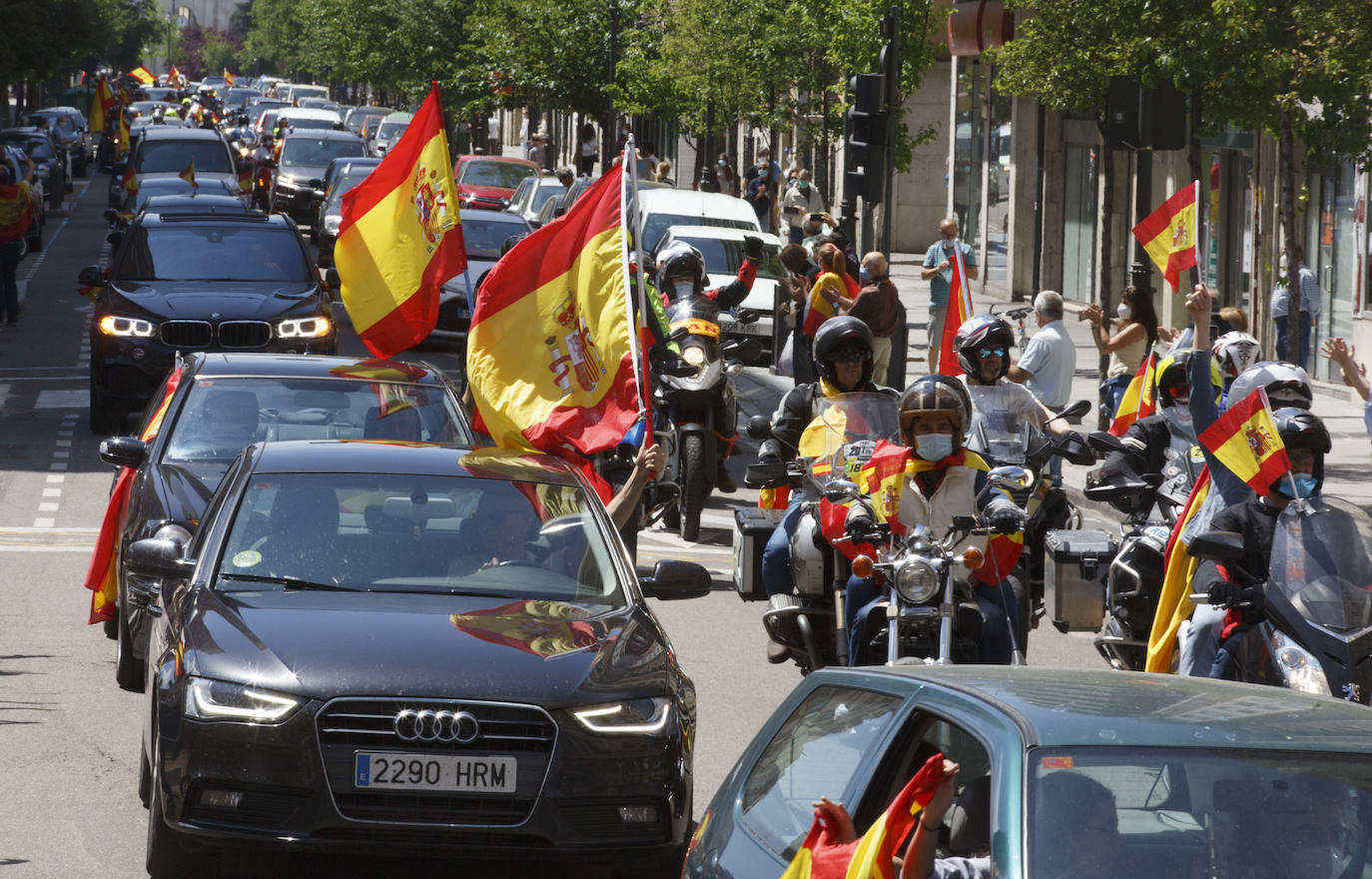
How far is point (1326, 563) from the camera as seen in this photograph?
6.67 m

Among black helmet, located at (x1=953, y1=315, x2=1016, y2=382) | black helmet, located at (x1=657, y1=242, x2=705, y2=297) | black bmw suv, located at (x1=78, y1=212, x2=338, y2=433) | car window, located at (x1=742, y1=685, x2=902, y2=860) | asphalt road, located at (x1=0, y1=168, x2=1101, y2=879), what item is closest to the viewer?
car window, located at (x1=742, y1=685, x2=902, y2=860)

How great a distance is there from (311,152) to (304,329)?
991 inches

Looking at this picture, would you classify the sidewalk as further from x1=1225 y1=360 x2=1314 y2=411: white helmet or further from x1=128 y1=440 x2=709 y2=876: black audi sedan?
x1=128 y1=440 x2=709 y2=876: black audi sedan

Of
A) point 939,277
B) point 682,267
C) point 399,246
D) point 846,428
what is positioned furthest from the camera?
point 939,277

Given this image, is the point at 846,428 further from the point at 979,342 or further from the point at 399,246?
the point at 399,246

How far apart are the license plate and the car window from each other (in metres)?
1.65

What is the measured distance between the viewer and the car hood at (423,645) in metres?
6.42

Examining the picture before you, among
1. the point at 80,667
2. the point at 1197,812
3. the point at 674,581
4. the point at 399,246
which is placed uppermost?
the point at 399,246

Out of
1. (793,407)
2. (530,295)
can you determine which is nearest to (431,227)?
(530,295)

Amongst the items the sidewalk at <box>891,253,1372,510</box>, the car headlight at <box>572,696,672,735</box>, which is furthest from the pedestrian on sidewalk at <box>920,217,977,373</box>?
the car headlight at <box>572,696,672,735</box>

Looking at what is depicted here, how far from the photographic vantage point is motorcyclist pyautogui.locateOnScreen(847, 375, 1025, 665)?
7.92 m

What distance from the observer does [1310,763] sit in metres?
3.96

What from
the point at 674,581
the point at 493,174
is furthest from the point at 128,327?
the point at 493,174

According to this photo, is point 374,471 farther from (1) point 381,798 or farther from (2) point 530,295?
(2) point 530,295
